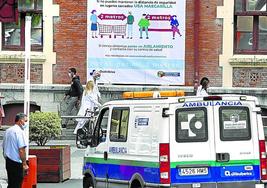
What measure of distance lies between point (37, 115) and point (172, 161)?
5.78 meters

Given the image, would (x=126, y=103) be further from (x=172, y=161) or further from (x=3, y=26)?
(x=3, y=26)

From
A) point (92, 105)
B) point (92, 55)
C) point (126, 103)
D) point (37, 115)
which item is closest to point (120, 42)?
point (92, 55)

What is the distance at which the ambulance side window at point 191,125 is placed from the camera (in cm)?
1309

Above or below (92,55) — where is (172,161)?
below

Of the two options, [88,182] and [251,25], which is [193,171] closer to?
[88,182]

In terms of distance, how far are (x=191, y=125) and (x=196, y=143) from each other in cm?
29

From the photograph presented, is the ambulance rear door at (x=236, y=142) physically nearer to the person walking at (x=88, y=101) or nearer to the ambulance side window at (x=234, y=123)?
the ambulance side window at (x=234, y=123)

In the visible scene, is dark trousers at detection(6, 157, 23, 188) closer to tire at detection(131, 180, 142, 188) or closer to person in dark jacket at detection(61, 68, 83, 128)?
tire at detection(131, 180, 142, 188)

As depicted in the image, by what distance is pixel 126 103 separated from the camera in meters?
14.3

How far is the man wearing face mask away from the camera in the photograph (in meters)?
15.1

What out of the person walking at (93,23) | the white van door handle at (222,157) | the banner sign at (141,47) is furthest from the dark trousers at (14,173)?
the person walking at (93,23)

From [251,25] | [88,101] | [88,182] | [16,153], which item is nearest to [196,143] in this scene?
[88,182]

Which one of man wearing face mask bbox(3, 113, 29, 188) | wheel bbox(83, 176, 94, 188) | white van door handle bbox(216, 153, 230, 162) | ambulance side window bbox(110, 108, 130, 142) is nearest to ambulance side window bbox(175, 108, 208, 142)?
white van door handle bbox(216, 153, 230, 162)

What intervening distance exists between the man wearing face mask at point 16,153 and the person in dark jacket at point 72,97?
937 centimetres
